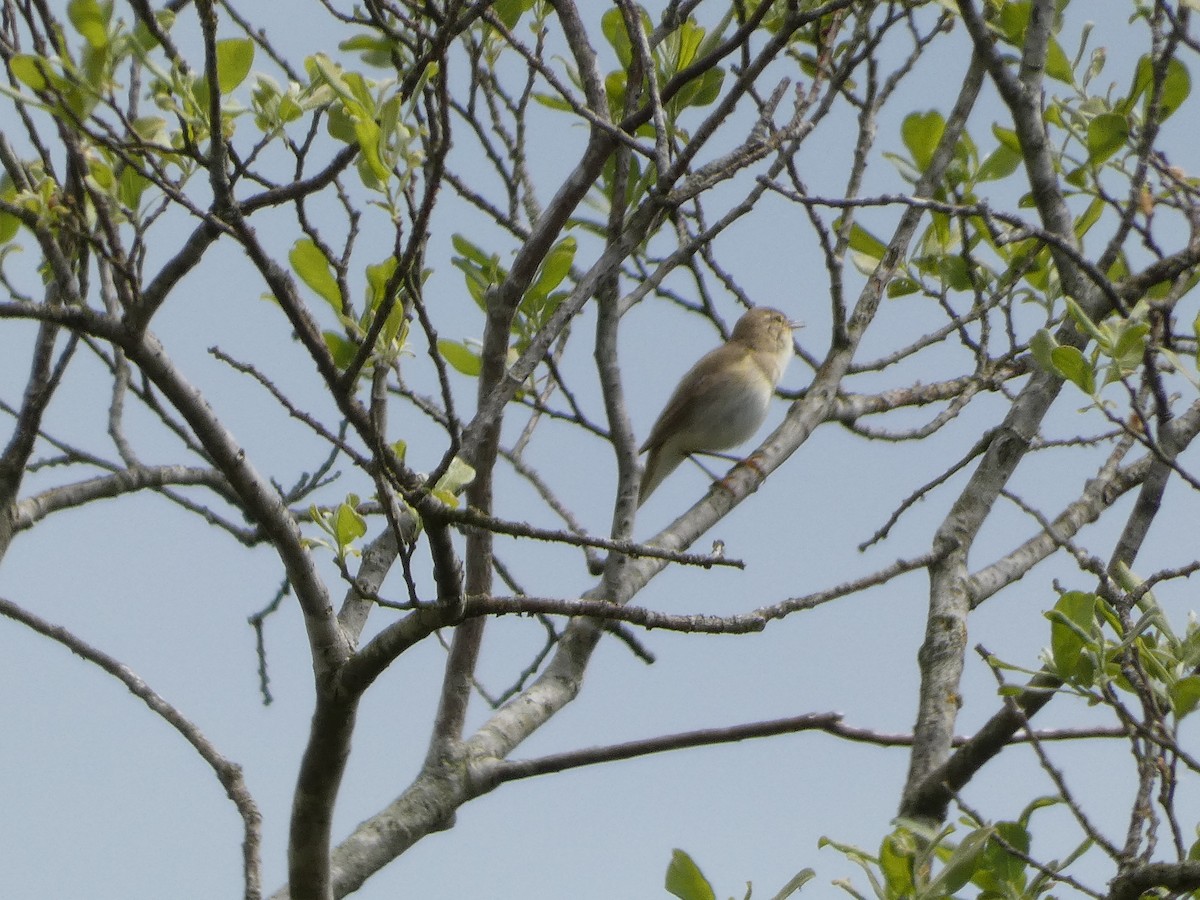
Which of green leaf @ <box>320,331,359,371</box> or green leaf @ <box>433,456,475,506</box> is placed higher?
green leaf @ <box>320,331,359,371</box>

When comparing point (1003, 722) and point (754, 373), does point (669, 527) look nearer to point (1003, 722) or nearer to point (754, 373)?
point (1003, 722)

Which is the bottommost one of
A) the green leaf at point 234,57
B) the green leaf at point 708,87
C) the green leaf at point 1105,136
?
the green leaf at point 234,57

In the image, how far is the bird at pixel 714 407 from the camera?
25.4ft

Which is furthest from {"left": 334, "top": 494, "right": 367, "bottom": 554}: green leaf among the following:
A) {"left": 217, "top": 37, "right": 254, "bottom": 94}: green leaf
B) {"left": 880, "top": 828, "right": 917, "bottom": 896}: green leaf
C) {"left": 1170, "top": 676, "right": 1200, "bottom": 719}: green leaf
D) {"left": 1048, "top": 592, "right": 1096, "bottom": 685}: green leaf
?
{"left": 1170, "top": 676, "right": 1200, "bottom": 719}: green leaf

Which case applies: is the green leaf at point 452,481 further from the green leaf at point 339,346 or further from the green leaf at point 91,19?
the green leaf at point 91,19

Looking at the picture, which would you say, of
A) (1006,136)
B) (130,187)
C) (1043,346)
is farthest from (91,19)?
(1006,136)

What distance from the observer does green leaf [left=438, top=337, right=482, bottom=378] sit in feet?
12.5

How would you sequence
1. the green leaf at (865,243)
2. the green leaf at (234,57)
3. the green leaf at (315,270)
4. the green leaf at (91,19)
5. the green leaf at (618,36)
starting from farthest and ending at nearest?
1. the green leaf at (865,243)
2. the green leaf at (618,36)
3. the green leaf at (315,270)
4. the green leaf at (234,57)
5. the green leaf at (91,19)

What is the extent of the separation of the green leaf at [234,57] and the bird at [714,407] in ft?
17.6

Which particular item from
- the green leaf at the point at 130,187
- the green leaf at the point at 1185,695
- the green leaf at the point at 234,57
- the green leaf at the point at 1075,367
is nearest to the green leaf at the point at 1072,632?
the green leaf at the point at 1185,695

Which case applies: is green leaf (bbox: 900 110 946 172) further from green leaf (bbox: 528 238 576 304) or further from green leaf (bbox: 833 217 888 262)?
green leaf (bbox: 528 238 576 304)

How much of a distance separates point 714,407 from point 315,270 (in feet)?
17.9

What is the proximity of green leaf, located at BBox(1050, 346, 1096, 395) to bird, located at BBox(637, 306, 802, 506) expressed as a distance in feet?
15.7

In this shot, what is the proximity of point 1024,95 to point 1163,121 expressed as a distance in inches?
16.8
